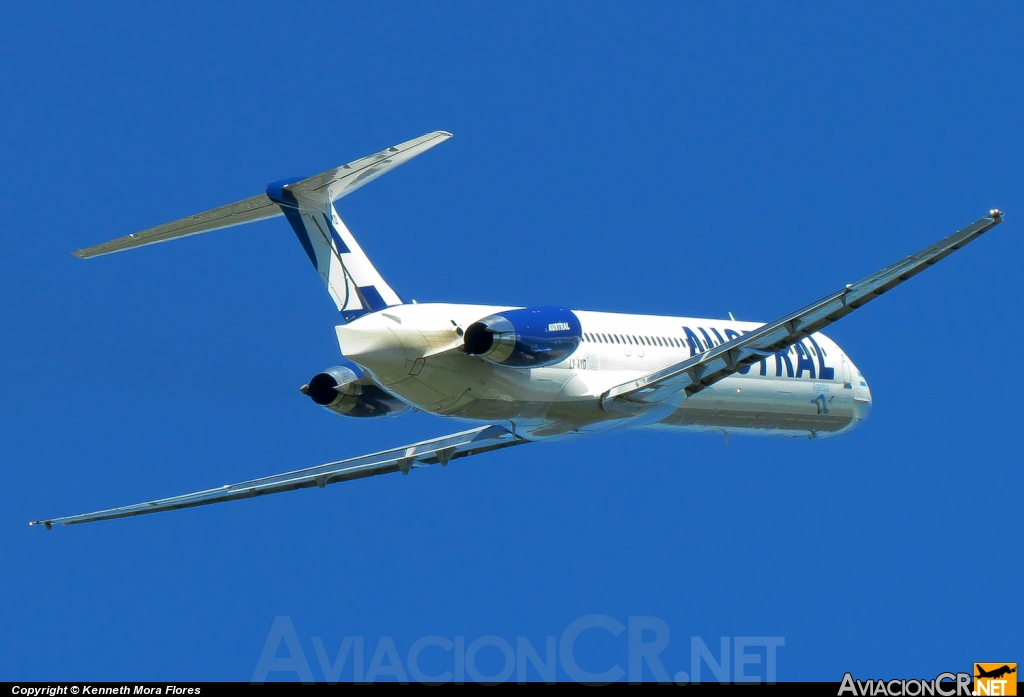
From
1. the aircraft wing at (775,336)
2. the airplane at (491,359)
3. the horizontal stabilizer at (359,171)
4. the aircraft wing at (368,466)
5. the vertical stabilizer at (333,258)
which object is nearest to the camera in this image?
the horizontal stabilizer at (359,171)

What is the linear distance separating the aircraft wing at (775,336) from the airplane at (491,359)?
0.9 inches

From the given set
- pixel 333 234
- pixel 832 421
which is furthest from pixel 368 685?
pixel 832 421

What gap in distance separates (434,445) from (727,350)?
622 centimetres

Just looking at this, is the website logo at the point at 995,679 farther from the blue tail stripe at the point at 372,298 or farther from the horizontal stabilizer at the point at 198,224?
the horizontal stabilizer at the point at 198,224

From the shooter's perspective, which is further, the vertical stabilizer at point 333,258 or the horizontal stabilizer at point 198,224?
the vertical stabilizer at point 333,258

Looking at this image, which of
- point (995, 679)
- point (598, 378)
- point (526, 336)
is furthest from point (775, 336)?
point (995, 679)

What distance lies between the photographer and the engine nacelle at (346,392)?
2628 centimetres

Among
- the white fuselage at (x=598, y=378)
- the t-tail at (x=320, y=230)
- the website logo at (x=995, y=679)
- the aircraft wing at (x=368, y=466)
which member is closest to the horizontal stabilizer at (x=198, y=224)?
the t-tail at (x=320, y=230)

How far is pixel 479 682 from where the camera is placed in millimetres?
24016

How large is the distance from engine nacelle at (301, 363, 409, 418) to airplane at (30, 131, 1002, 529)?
0.02m

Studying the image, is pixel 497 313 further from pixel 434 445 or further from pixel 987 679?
pixel 987 679

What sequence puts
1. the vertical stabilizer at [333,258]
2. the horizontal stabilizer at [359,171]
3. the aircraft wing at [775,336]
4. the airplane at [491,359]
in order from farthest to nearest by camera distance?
the vertical stabilizer at [333,258]
the airplane at [491,359]
the aircraft wing at [775,336]
the horizontal stabilizer at [359,171]

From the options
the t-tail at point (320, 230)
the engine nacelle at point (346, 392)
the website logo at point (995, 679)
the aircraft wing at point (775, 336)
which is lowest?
the website logo at point (995, 679)

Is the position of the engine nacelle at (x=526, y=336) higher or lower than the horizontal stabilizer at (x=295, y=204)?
lower
